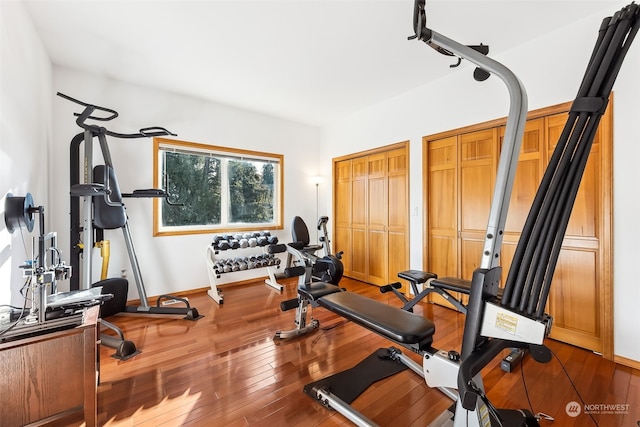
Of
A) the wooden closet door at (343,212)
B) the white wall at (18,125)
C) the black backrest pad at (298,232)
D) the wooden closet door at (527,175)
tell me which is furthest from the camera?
the wooden closet door at (343,212)

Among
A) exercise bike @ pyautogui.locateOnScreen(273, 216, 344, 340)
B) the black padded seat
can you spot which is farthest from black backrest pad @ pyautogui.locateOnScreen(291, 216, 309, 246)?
the black padded seat

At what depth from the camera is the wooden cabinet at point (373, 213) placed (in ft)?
12.5

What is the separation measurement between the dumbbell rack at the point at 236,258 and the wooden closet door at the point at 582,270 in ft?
9.54

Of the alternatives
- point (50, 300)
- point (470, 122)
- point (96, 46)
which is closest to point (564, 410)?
point (470, 122)

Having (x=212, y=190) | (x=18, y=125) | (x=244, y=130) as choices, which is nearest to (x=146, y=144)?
(x=212, y=190)

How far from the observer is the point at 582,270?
2.29 metres

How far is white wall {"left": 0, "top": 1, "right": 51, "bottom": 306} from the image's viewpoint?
174 cm

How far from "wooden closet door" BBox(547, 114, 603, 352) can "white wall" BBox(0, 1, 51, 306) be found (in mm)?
4150

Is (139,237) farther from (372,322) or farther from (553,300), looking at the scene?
(553,300)

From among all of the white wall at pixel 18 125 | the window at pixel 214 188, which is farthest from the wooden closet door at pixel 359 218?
the white wall at pixel 18 125

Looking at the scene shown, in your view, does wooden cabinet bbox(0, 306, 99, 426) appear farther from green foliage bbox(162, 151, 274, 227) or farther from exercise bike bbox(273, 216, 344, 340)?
green foliage bbox(162, 151, 274, 227)

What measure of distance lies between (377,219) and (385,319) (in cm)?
276
